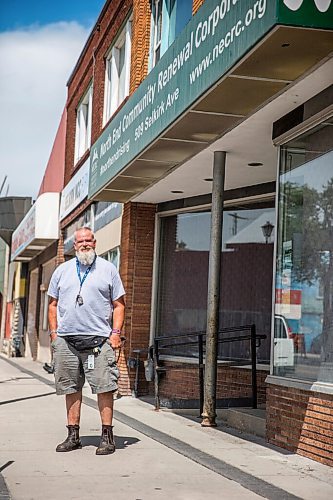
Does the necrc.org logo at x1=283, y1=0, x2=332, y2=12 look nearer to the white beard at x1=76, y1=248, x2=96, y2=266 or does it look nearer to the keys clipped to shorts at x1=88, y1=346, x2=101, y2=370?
the white beard at x1=76, y1=248, x2=96, y2=266

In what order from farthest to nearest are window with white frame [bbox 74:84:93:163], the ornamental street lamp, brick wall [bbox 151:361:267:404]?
window with white frame [bbox 74:84:93:163] < the ornamental street lamp < brick wall [bbox 151:361:267:404]

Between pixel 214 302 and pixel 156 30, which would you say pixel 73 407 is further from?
pixel 156 30

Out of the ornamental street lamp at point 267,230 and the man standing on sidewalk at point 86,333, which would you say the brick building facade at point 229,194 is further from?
the man standing on sidewalk at point 86,333

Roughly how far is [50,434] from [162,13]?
7100mm

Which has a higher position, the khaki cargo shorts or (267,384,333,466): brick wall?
the khaki cargo shorts

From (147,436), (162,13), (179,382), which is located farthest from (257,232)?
(147,436)

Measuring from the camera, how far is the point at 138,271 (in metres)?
14.6

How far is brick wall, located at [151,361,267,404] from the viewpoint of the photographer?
38.7ft

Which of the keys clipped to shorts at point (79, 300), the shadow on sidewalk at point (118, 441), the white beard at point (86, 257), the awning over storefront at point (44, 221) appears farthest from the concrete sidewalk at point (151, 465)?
the awning over storefront at point (44, 221)

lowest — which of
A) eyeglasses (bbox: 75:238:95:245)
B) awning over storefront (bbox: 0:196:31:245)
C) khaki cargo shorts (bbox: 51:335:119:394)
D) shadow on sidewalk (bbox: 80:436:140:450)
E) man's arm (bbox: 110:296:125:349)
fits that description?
shadow on sidewalk (bbox: 80:436:140:450)

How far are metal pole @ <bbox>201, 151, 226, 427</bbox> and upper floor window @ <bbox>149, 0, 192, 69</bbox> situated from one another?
2544 mm

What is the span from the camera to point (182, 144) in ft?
33.7

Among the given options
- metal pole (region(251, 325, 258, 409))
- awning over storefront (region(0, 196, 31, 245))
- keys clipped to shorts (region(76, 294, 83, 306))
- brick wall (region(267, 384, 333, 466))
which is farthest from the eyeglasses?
awning over storefront (region(0, 196, 31, 245))

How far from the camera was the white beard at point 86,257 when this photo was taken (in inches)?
303
